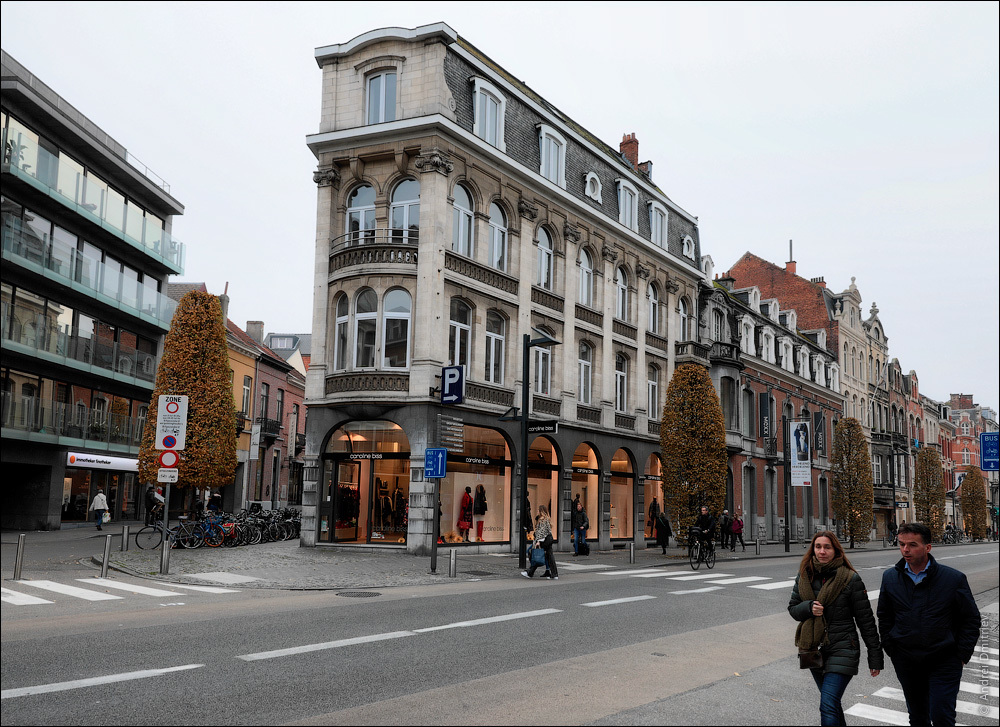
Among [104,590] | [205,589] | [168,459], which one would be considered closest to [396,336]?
[168,459]

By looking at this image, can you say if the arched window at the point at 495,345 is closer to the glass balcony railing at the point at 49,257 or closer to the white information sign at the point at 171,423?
the white information sign at the point at 171,423

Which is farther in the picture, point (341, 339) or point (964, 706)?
point (341, 339)

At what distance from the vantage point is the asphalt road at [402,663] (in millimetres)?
6469

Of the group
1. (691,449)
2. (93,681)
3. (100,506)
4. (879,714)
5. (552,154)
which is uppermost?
(552,154)

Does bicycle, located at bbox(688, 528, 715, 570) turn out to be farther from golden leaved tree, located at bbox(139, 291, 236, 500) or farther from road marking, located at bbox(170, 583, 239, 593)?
golden leaved tree, located at bbox(139, 291, 236, 500)

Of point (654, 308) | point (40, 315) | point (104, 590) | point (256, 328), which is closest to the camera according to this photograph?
point (40, 315)

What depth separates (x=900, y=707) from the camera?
7.77m

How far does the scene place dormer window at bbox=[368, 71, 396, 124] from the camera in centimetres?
2566

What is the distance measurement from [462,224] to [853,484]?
98.8 ft

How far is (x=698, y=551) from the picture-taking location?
79.4 feet

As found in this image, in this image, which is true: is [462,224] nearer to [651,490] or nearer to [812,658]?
[651,490]

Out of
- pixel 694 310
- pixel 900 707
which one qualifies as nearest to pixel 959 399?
pixel 694 310

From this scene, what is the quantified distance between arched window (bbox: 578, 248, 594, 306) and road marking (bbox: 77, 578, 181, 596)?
19546mm

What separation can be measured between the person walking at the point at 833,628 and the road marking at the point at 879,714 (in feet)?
4.62
